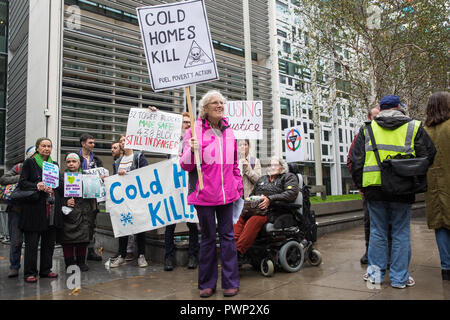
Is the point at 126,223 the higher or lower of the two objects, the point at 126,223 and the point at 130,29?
the lower

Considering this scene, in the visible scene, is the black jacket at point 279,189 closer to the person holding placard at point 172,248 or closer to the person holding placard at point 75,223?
the person holding placard at point 172,248

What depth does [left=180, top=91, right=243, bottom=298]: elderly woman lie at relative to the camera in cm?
369

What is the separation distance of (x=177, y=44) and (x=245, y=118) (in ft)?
9.36

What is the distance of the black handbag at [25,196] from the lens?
4.50m

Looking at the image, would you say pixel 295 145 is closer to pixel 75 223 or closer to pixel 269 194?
pixel 269 194

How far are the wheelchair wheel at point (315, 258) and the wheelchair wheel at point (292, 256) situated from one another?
1.09 feet

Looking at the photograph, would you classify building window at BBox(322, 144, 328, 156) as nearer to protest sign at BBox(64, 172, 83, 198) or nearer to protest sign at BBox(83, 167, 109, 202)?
protest sign at BBox(83, 167, 109, 202)

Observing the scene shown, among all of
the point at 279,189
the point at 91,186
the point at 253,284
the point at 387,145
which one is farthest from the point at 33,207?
the point at 387,145

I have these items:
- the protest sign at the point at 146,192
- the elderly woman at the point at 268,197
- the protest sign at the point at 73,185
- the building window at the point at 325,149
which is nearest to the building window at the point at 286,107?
the building window at the point at 325,149

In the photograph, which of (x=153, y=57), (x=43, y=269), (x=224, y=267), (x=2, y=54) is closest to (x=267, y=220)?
(x=224, y=267)

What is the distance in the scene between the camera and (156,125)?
18.7ft

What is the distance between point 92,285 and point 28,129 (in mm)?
12253

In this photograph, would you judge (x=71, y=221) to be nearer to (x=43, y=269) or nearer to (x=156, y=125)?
(x=43, y=269)

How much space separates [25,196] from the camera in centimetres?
449
